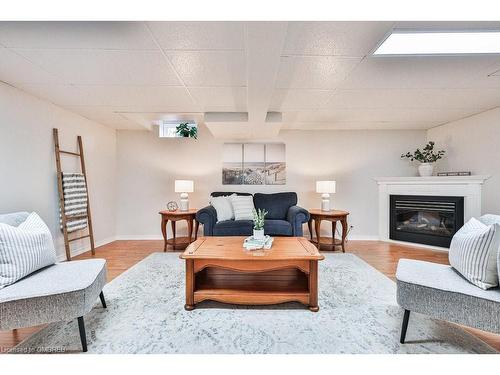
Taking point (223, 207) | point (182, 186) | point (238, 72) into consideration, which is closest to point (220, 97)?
point (238, 72)

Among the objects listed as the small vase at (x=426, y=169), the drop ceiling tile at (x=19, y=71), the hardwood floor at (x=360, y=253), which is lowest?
the hardwood floor at (x=360, y=253)

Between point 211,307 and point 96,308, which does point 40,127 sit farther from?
point 211,307

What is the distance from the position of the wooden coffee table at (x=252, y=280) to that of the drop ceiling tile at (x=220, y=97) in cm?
173

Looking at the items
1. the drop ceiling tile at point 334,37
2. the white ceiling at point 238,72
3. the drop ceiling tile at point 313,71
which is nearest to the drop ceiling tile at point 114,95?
the white ceiling at point 238,72

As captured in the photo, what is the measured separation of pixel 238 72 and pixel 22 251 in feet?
7.08

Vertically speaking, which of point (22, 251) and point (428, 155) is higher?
point (428, 155)

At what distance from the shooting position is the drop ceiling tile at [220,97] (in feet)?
9.27

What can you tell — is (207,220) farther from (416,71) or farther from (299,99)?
(416,71)

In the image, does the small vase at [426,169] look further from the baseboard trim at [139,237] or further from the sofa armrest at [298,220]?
the baseboard trim at [139,237]

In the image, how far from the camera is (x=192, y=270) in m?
2.11

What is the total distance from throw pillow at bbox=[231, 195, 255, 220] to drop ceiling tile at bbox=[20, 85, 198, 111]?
5.14 ft

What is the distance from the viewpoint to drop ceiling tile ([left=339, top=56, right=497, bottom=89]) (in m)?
2.15

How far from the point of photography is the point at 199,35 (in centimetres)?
179
